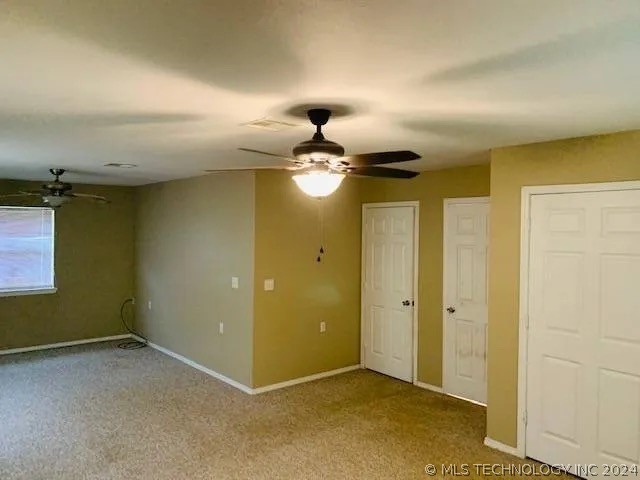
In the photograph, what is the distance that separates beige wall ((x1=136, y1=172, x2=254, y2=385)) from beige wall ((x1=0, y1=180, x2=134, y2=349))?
0.95 feet

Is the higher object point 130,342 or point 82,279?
A: point 82,279

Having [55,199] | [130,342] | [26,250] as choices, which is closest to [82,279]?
[26,250]

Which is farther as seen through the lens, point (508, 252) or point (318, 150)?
point (508, 252)

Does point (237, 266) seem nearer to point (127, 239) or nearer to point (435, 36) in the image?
point (127, 239)

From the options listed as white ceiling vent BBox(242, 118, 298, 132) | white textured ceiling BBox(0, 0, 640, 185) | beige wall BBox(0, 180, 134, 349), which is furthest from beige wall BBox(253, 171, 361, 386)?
beige wall BBox(0, 180, 134, 349)

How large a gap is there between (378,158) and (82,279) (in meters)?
6.23

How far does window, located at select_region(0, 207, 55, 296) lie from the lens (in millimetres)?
6547

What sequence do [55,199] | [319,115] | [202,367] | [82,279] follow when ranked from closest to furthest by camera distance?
[319,115]
[55,199]
[202,367]
[82,279]

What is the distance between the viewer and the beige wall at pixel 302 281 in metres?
5.04

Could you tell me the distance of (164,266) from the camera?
6.70 m

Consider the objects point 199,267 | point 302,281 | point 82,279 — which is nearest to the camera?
point 302,281

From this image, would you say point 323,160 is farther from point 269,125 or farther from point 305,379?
point 305,379

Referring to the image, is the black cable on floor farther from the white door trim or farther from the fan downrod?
the fan downrod

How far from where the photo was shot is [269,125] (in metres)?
2.94
